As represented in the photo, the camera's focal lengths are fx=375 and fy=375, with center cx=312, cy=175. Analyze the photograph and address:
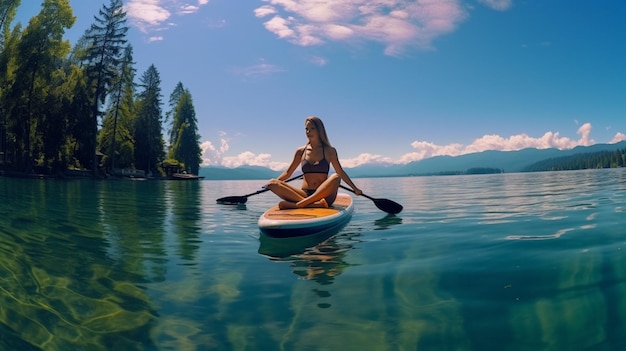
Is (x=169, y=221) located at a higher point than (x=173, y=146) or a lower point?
lower

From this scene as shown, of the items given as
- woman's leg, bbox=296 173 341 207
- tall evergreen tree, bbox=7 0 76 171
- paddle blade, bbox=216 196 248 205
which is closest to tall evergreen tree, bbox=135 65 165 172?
tall evergreen tree, bbox=7 0 76 171

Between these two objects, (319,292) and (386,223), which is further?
(386,223)

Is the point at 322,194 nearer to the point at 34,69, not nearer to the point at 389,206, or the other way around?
the point at 389,206

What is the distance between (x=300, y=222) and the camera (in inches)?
231

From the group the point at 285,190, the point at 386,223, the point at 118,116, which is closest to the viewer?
the point at 386,223

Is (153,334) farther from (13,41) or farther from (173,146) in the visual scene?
(173,146)

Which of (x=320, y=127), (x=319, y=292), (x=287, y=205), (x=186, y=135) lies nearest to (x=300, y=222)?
(x=287, y=205)

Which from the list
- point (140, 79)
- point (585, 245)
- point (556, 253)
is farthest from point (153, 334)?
point (140, 79)

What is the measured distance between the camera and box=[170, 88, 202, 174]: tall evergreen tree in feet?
222

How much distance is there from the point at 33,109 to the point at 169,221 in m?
32.3

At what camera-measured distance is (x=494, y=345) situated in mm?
2324

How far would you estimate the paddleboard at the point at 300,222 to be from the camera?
582 cm

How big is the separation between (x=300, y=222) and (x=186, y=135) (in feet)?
218

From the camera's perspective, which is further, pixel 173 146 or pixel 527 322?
pixel 173 146
